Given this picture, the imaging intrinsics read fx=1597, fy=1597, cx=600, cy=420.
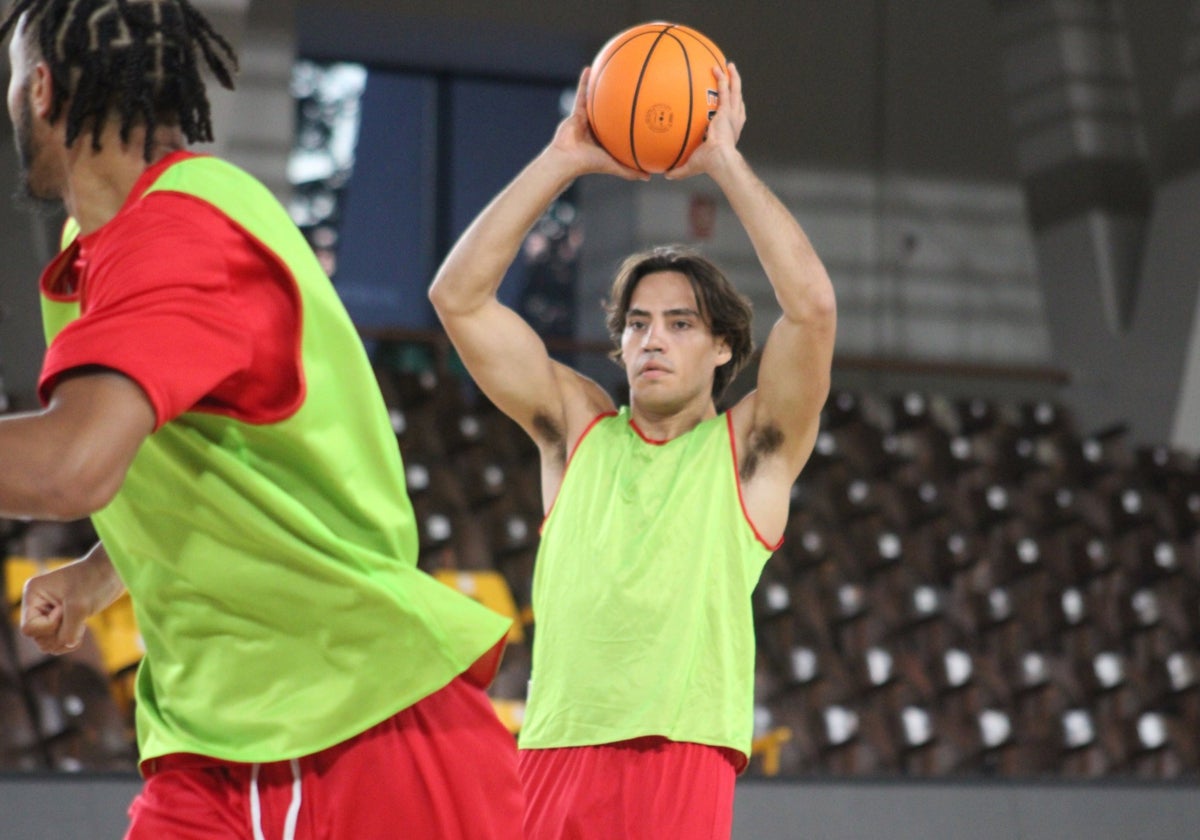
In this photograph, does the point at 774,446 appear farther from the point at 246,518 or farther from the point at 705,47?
the point at 246,518

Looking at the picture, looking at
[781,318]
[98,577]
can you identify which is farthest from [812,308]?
[98,577]

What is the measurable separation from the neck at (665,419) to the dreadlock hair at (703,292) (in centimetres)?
17

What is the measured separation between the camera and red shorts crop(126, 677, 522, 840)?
1.62 m

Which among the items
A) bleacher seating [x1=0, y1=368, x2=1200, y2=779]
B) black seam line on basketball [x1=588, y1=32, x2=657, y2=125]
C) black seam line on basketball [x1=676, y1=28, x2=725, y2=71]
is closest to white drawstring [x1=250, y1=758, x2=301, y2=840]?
black seam line on basketball [x1=588, y1=32, x2=657, y2=125]

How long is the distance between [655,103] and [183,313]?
1.82 meters

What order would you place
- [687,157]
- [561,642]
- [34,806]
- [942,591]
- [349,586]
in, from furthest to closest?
[942,591] < [34,806] < [687,157] < [561,642] < [349,586]

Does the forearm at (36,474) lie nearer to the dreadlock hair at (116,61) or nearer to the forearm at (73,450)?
the forearm at (73,450)

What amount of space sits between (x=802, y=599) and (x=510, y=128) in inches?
223

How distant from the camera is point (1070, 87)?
12.1 m

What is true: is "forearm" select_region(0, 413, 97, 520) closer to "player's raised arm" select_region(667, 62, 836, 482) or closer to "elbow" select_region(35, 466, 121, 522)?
"elbow" select_region(35, 466, 121, 522)

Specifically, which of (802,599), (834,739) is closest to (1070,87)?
(802,599)

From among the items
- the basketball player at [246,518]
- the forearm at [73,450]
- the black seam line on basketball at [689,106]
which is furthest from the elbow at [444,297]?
the forearm at [73,450]

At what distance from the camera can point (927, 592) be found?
27.3 feet

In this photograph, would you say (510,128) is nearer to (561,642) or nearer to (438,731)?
(561,642)
